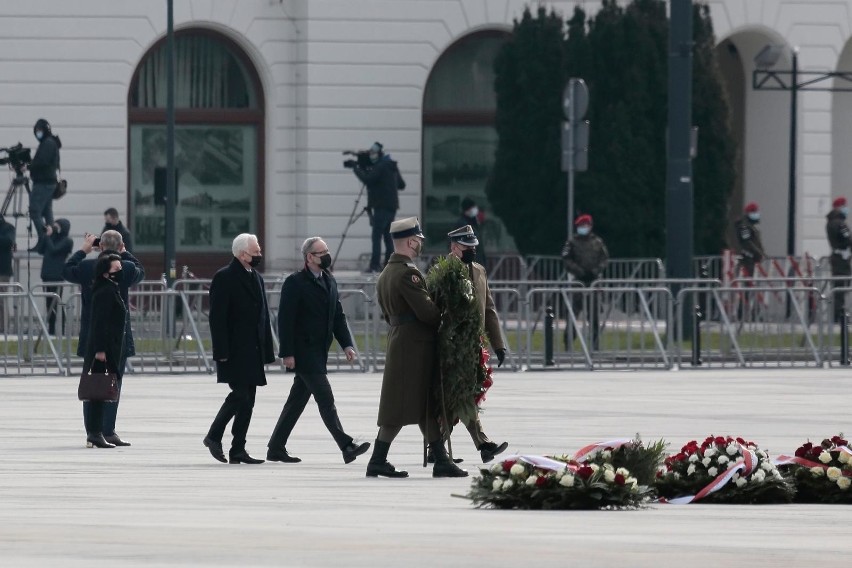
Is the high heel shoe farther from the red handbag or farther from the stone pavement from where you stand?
the red handbag

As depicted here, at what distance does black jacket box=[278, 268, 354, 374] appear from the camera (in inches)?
599

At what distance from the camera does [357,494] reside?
12.7 metres

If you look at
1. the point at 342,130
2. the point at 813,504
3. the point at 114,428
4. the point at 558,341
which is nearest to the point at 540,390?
the point at 558,341

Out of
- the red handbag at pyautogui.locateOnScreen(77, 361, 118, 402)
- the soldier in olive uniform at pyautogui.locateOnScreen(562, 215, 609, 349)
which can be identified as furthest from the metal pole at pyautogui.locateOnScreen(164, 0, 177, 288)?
the red handbag at pyautogui.locateOnScreen(77, 361, 118, 402)

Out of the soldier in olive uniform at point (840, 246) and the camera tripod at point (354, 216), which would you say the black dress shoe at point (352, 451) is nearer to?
the soldier in olive uniform at point (840, 246)

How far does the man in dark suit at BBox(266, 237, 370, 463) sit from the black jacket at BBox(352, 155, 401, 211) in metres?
18.9

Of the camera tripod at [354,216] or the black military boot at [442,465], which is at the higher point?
the camera tripod at [354,216]

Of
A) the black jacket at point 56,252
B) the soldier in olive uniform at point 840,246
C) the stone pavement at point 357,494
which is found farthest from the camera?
the soldier in olive uniform at point 840,246

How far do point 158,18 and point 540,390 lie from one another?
52.3 ft

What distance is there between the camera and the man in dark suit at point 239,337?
15.2 m

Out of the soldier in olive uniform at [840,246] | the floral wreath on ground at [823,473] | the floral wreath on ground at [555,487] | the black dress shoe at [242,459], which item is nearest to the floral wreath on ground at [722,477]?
the floral wreath on ground at [823,473]

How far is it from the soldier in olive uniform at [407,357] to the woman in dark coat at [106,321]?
3.06m

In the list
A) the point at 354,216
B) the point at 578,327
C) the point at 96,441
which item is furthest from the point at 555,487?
the point at 354,216

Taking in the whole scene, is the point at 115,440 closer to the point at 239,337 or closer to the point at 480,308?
the point at 239,337
